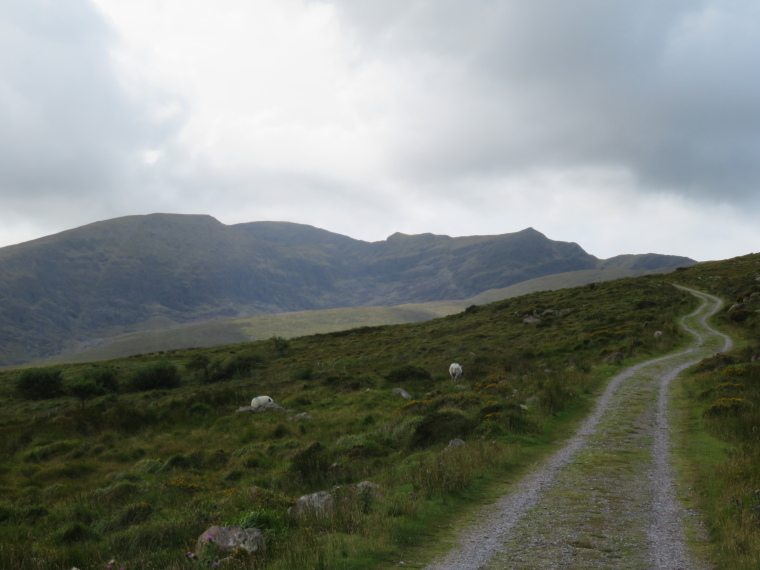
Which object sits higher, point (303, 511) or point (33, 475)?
point (303, 511)

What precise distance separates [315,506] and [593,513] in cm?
453

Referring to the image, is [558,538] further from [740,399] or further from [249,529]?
[740,399]

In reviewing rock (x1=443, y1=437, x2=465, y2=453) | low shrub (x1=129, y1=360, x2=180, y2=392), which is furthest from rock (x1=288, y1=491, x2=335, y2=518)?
low shrub (x1=129, y1=360, x2=180, y2=392)

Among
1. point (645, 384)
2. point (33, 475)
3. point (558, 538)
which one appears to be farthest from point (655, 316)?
point (33, 475)

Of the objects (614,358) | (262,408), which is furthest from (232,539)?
(614,358)

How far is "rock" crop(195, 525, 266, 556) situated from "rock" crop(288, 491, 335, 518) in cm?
123

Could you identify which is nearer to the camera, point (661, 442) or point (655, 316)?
point (661, 442)

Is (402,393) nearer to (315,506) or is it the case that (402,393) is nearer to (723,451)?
(723,451)

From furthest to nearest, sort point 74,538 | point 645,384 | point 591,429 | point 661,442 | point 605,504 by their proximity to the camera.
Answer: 1. point 645,384
2. point 591,429
3. point 661,442
4. point 74,538
5. point 605,504

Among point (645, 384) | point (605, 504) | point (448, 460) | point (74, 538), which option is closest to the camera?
point (605, 504)

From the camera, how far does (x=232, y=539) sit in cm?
699

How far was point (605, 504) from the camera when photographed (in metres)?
8.17

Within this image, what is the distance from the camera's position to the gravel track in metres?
6.22

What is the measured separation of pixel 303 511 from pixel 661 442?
30.1ft
